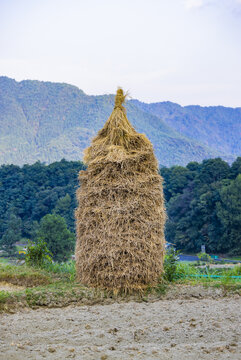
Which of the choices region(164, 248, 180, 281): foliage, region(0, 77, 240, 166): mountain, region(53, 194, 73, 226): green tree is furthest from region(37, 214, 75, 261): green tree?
region(0, 77, 240, 166): mountain

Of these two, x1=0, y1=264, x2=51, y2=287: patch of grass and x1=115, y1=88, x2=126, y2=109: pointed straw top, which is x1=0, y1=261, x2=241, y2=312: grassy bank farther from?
x1=115, y1=88, x2=126, y2=109: pointed straw top

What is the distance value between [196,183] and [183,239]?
609cm

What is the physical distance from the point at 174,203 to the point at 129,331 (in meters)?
39.9

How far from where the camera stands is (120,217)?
6.71 metres

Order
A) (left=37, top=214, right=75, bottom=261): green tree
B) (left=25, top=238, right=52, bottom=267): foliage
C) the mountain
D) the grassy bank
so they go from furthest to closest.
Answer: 1. the mountain
2. (left=37, top=214, right=75, bottom=261): green tree
3. (left=25, top=238, right=52, bottom=267): foliage
4. the grassy bank

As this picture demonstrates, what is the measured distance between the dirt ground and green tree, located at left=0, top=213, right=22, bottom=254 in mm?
34783

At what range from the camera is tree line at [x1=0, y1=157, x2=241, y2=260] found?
3694cm

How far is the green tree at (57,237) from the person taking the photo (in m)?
29.6

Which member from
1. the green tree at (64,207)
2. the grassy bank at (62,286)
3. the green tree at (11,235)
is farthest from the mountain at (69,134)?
the grassy bank at (62,286)

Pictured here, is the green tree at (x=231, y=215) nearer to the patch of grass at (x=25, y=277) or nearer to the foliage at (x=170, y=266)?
the foliage at (x=170, y=266)

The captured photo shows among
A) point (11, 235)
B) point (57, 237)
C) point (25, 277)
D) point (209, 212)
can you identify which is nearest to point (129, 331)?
point (25, 277)

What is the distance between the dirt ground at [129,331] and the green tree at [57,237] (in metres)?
23.9

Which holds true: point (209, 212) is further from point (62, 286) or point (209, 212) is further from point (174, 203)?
point (62, 286)

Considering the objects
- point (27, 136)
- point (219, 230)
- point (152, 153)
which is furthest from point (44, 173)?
point (27, 136)
